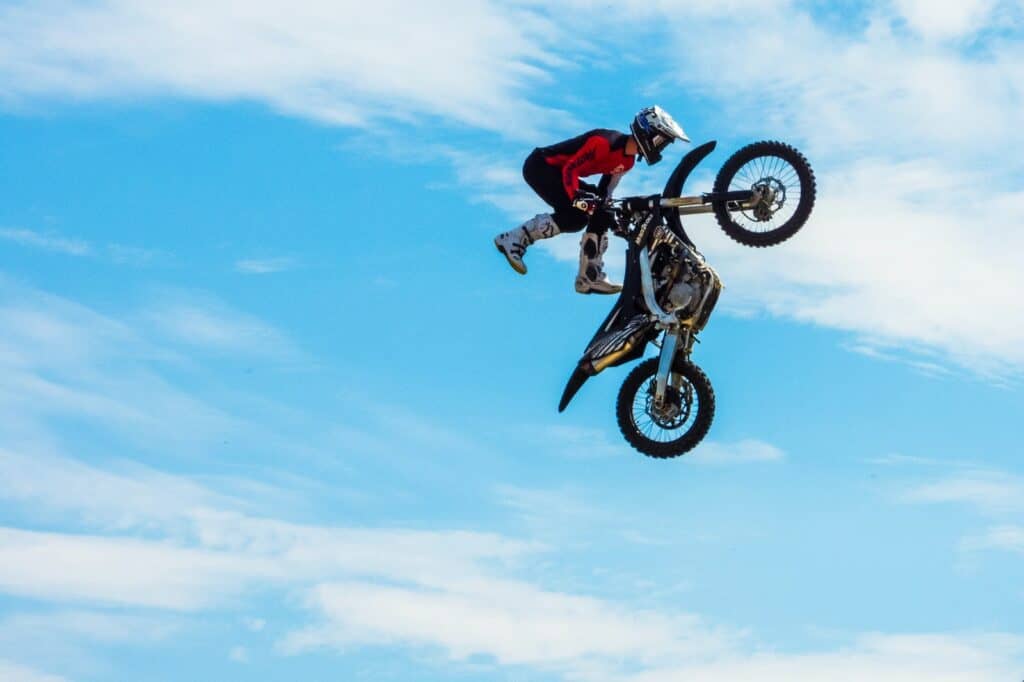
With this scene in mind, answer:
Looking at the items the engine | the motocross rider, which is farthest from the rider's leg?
the engine

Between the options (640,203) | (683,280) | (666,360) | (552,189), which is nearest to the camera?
(666,360)

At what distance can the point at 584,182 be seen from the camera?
21047 mm

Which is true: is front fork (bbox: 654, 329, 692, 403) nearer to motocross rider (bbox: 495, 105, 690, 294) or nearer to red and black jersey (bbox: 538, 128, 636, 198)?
motocross rider (bbox: 495, 105, 690, 294)

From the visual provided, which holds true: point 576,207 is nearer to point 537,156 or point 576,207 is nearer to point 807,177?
point 537,156

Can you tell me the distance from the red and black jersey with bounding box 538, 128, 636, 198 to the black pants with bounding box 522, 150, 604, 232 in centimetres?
9

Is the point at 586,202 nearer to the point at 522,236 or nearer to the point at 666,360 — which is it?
the point at 522,236

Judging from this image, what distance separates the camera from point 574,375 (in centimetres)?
2039

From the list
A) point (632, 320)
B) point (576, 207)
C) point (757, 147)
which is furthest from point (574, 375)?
point (757, 147)

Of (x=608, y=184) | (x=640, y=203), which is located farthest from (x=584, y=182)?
(x=640, y=203)

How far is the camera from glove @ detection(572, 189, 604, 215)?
68.3ft

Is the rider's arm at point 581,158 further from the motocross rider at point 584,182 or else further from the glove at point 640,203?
the glove at point 640,203

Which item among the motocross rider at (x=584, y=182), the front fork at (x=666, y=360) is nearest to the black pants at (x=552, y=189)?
the motocross rider at (x=584, y=182)

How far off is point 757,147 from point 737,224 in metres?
1.17

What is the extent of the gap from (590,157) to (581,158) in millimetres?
129
